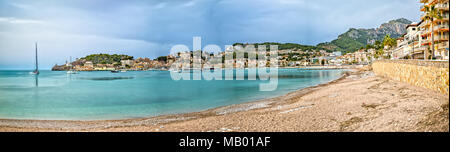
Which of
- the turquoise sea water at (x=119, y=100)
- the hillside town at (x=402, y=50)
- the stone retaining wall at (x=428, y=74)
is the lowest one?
the turquoise sea water at (x=119, y=100)

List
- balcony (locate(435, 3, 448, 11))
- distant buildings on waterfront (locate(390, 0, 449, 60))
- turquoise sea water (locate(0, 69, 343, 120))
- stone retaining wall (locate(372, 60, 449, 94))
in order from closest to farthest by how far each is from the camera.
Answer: stone retaining wall (locate(372, 60, 449, 94)) < turquoise sea water (locate(0, 69, 343, 120)) < distant buildings on waterfront (locate(390, 0, 449, 60)) < balcony (locate(435, 3, 448, 11))

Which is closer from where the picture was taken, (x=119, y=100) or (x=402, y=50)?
(x=119, y=100)

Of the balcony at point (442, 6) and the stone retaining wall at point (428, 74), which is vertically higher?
the balcony at point (442, 6)

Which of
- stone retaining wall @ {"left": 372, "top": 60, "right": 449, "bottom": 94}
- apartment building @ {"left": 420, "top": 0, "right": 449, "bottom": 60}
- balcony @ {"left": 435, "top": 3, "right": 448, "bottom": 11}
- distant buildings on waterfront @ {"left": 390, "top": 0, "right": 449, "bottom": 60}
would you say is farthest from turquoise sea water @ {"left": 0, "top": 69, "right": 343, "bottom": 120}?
balcony @ {"left": 435, "top": 3, "right": 448, "bottom": 11}

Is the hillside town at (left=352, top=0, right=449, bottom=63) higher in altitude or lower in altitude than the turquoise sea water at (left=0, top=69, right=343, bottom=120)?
higher

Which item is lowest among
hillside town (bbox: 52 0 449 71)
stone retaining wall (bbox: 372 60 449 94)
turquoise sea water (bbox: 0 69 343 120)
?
turquoise sea water (bbox: 0 69 343 120)

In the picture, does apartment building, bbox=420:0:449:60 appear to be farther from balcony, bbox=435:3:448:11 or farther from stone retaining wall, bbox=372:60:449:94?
stone retaining wall, bbox=372:60:449:94

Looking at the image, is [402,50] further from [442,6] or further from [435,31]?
[442,6]

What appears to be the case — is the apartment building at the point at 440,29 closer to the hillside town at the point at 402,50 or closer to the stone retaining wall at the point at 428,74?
the hillside town at the point at 402,50

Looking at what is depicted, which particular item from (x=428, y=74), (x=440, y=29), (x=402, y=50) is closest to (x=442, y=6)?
(x=440, y=29)

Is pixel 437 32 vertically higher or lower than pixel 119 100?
higher

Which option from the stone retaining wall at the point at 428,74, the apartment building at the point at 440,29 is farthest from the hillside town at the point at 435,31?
Answer: the stone retaining wall at the point at 428,74
